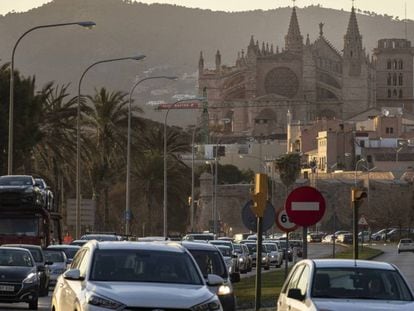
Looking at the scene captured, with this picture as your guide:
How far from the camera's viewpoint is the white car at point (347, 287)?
1712 cm

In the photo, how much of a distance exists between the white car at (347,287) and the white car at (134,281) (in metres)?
1.07

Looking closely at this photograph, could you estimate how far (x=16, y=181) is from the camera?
45406mm

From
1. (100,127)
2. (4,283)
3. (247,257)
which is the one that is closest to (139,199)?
(100,127)

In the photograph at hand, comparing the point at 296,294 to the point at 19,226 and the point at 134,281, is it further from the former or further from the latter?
the point at 19,226

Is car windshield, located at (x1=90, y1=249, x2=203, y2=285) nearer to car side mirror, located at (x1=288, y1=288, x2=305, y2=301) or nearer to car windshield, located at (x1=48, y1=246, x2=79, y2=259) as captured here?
car side mirror, located at (x1=288, y1=288, x2=305, y2=301)

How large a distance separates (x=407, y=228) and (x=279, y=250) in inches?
2728

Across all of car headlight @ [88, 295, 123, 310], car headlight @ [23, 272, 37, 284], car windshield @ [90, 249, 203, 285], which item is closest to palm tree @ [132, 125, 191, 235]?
car headlight @ [23, 272, 37, 284]

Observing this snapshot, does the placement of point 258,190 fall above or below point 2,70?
below

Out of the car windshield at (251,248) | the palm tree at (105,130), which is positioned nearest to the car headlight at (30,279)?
the car windshield at (251,248)

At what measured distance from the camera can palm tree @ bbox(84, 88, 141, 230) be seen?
71625 mm

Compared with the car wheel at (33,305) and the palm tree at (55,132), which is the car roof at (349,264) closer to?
the car wheel at (33,305)

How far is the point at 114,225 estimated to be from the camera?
333ft

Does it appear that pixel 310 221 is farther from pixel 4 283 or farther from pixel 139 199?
pixel 139 199

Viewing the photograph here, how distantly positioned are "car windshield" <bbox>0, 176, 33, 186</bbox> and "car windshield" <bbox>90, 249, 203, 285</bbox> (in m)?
27.7
